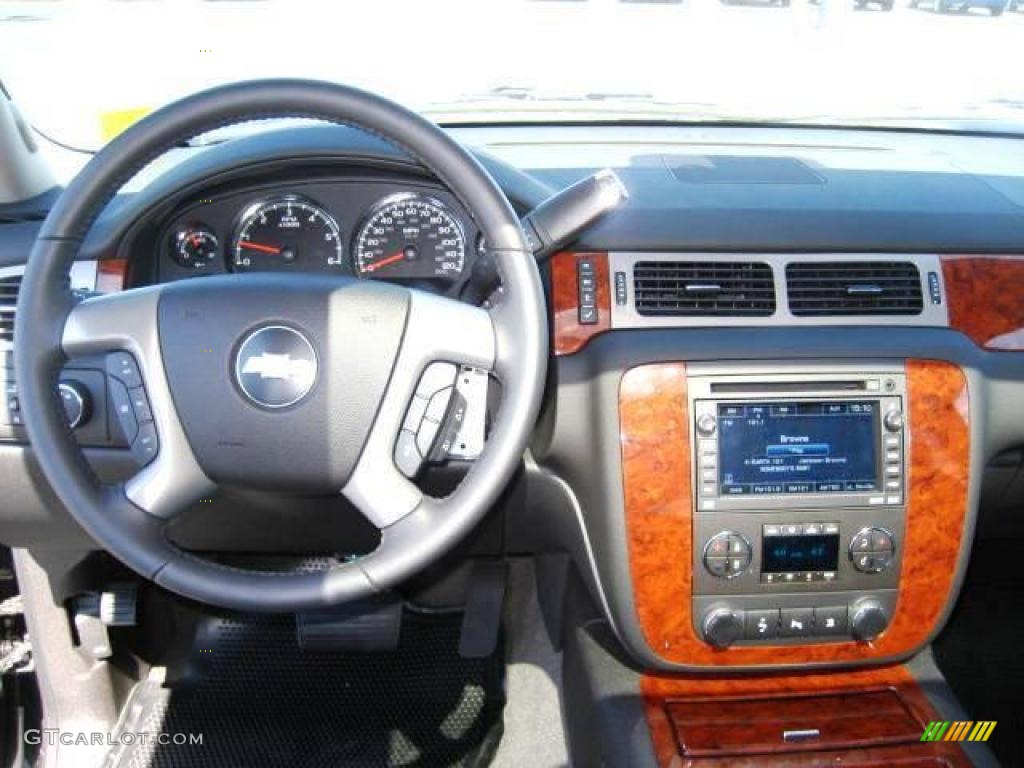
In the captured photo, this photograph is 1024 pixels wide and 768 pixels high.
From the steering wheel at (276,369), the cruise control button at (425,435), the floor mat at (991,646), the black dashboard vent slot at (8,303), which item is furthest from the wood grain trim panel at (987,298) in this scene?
the black dashboard vent slot at (8,303)

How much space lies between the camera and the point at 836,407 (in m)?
1.72

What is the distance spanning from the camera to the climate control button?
5.64 feet

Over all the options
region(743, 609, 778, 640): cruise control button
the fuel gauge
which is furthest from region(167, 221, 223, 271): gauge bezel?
region(743, 609, 778, 640): cruise control button

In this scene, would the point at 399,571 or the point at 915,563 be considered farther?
the point at 915,563

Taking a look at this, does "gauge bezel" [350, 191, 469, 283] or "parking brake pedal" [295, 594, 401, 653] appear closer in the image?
"gauge bezel" [350, 191, 469, 283]

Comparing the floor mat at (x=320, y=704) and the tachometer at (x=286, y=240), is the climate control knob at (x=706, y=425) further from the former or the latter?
the floor mat at (x=320, y=704)

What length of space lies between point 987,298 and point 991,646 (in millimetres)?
1057

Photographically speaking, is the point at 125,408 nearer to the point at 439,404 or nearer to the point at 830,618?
the point at 439,404

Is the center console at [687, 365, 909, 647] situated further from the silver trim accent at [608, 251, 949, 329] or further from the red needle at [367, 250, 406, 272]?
the red needle at [367, 250, 406, 272]

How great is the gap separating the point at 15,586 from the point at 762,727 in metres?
1.91

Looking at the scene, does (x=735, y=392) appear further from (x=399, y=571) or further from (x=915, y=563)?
(x=399, y=571)

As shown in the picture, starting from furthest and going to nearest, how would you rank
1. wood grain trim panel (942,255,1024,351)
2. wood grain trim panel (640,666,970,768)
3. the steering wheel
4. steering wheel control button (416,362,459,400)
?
wood grain trim panel (942,255,1024,351)
wood grain trim panel (640,666,970,768)
steering wheel control button (416,362,459,400)
the steering wheel

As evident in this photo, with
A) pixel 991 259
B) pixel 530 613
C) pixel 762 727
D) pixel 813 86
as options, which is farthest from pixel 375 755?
pixel 813 86

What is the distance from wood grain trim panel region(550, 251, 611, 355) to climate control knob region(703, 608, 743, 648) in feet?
1.82
